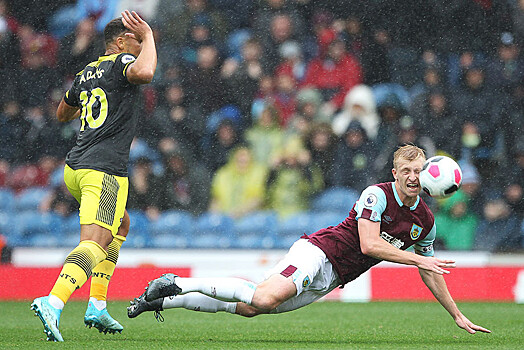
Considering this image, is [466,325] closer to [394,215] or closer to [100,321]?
[394,215]

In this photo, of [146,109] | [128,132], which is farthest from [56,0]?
[128,132]

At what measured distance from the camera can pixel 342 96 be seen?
10477 mm

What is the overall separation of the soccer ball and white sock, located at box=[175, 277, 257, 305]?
3.89ft

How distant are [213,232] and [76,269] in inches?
207

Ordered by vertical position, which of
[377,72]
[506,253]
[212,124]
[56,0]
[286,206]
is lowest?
[506,253]

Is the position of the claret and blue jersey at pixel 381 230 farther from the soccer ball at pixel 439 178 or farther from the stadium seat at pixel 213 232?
the stadium seat at pixel 213 232

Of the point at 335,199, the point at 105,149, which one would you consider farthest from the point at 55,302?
the point at 335,199

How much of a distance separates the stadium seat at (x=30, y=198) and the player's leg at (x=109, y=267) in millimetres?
4984

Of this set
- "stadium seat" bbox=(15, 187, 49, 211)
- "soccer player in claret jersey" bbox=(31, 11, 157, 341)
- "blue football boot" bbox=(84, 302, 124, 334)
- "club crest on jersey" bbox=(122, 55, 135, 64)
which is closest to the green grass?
"blue football boot" bbox=(84, 302, 124, 334)

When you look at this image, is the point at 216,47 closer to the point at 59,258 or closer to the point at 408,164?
the point at 59,258

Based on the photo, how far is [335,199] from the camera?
994cm

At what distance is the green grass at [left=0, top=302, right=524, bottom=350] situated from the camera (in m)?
4.58

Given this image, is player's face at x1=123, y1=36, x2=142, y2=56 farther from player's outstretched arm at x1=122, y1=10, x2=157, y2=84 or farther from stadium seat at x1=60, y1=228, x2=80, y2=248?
stadium seat at x1=60, y1=228, x2=80, y2=248

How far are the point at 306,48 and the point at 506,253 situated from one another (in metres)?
3.62
